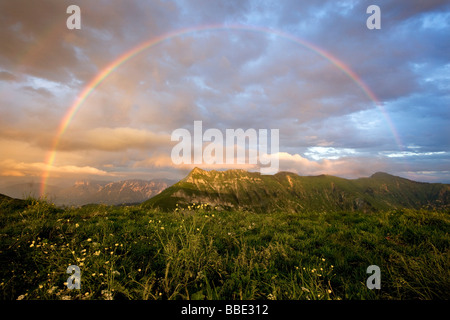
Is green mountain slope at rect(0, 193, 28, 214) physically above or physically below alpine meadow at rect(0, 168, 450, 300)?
above

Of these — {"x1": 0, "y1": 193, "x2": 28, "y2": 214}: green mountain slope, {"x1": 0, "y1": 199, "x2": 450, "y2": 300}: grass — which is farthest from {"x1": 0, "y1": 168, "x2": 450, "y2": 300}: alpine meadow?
{"x1": 0, "y1": 193, "x2": 28, "y2": 214}: green mountain slope

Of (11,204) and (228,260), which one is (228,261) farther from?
(11,204)

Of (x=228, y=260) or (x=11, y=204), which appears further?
(x=11, y=204)

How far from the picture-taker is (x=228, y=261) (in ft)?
16.0

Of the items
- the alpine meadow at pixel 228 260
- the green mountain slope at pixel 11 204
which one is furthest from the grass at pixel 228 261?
the green mountain slope at pixel 11 204

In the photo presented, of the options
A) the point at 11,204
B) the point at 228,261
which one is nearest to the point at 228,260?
the point at 228,261

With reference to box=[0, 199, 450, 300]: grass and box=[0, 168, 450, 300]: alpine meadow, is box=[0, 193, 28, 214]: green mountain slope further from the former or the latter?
box=[0, 199, 450, 300]: grass

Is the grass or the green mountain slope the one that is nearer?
the grass

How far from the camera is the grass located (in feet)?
12.0

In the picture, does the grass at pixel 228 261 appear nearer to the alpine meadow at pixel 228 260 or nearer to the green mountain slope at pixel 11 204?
the alpine meadow at pixel 228 260

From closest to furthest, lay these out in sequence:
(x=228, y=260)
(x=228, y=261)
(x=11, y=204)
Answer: (x=228, y=261), (x=228, y=260), (x=11, y=204)
